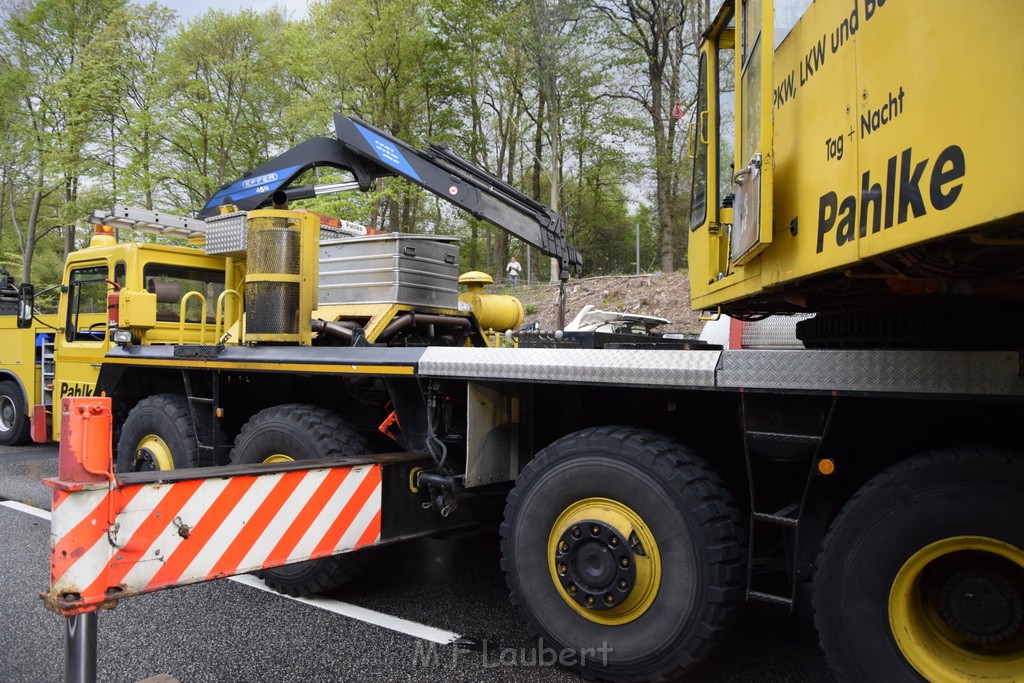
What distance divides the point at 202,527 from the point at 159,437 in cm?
265

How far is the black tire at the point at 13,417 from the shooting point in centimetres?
1022

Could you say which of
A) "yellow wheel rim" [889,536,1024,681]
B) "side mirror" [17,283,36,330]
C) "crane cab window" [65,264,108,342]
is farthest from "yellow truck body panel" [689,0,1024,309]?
"side mirror" [17,283,36,330]

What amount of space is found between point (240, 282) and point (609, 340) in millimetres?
3485

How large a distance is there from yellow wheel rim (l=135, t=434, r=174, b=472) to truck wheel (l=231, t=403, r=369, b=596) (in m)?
1.01

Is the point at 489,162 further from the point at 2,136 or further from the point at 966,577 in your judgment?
the point at 966,577

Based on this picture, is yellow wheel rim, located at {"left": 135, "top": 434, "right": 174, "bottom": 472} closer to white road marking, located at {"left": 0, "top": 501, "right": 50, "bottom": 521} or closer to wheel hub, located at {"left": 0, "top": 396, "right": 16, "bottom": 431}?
white road marking, located at {"left": 0, "top": 501, "right": 50, "bottom": 521}

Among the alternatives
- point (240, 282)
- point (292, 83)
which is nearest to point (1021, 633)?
point (240, 282)

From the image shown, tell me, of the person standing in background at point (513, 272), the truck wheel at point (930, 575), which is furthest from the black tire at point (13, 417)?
the person standing in background at point (513, 272)

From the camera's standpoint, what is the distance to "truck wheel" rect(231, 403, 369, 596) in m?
4.17

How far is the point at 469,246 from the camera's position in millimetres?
35031

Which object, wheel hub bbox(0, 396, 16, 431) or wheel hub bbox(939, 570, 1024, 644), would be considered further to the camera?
wheel hub bbox(0, 396, 16, 431)

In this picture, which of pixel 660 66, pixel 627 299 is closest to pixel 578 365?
pixel 627 299

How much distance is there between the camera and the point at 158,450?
5.39 metres

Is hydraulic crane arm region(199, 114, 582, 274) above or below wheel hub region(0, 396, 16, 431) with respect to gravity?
above
